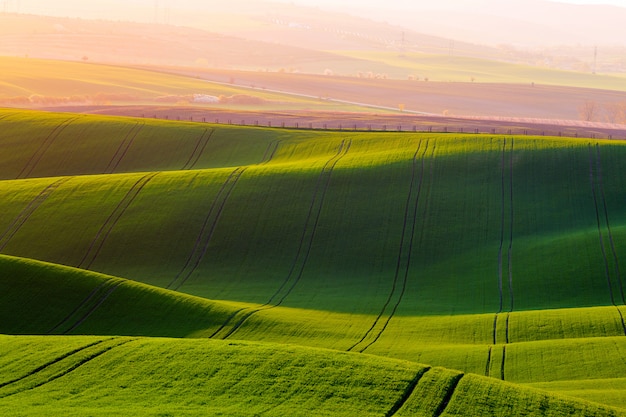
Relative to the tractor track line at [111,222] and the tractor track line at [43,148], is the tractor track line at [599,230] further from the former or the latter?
the tractor track line at [43,148]

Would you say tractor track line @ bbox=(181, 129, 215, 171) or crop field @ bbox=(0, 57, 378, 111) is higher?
crop field @ bbox=(0, 57, 378, 111)

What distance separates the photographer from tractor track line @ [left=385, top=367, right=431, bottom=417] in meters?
23.5

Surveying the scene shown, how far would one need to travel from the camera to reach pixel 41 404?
23.4m

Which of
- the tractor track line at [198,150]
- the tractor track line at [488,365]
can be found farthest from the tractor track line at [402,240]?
the tractor track line at [198,150]

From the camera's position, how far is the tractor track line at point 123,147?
7475 cm

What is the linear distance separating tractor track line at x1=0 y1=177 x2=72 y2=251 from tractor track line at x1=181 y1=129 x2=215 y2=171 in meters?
12.7

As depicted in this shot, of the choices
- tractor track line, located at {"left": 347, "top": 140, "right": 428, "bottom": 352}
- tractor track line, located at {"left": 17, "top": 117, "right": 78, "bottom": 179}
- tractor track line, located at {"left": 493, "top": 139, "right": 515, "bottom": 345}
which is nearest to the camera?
tractor track line, located at {"left": 347, "top": 140, "right": 428, "bottom": 352}

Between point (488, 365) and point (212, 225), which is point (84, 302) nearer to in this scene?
point (212, 225)

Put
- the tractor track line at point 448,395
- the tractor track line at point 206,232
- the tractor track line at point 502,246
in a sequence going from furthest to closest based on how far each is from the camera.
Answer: the tractor track line at point 206,232 → the tractor track line at point 502,246 → the tractor track line at point 448,395

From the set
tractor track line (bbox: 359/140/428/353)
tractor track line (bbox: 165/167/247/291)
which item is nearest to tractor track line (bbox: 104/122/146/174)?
tractor track line (bbox: 165/167/247/291)

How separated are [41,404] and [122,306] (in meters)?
18.0

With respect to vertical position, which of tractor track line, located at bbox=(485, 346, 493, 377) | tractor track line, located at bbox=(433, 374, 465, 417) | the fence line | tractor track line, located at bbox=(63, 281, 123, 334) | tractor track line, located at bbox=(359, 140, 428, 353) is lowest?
tractor track line, located at bbox=(433, 374, 465, 417)

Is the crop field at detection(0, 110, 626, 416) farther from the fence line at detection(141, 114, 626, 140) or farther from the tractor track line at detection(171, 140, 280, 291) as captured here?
the fence line at detection(141, 114, 626, 140)

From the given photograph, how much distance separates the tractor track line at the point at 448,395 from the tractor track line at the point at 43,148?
54853 millimetres
